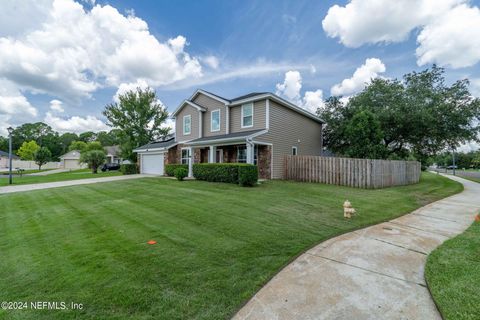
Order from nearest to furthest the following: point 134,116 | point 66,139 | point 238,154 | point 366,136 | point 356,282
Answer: point 356,282, point 366,136, point 238,154, point 134,116, point 66,139

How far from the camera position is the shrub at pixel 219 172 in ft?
36.2

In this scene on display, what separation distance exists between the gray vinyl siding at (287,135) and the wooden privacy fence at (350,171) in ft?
2.52

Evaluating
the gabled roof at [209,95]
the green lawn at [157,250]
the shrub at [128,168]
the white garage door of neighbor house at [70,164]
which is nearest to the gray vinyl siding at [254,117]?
the gabled roof at [209,95]

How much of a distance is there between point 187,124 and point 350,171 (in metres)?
13.1

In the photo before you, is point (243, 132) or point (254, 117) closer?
point (254, 117)

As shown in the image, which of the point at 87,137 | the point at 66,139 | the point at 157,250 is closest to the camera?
the point at 157,250

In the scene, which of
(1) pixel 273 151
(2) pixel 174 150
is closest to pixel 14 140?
(2) pixel 174 150

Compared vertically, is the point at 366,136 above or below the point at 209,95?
below

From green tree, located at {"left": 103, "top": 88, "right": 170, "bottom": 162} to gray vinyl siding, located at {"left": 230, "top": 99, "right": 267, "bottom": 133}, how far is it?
16.7 metres

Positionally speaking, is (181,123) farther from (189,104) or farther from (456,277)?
(456,277)

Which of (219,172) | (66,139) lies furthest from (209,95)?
(66,139)

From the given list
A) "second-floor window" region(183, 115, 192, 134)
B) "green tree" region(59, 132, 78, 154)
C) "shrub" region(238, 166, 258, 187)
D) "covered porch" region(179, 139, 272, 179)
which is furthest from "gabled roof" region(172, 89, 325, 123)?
"green tree" region(59, 132, 78, 154)

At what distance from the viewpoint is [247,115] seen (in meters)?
14.3

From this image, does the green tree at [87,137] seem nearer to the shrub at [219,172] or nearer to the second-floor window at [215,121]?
the second-floor window at [215,121]
